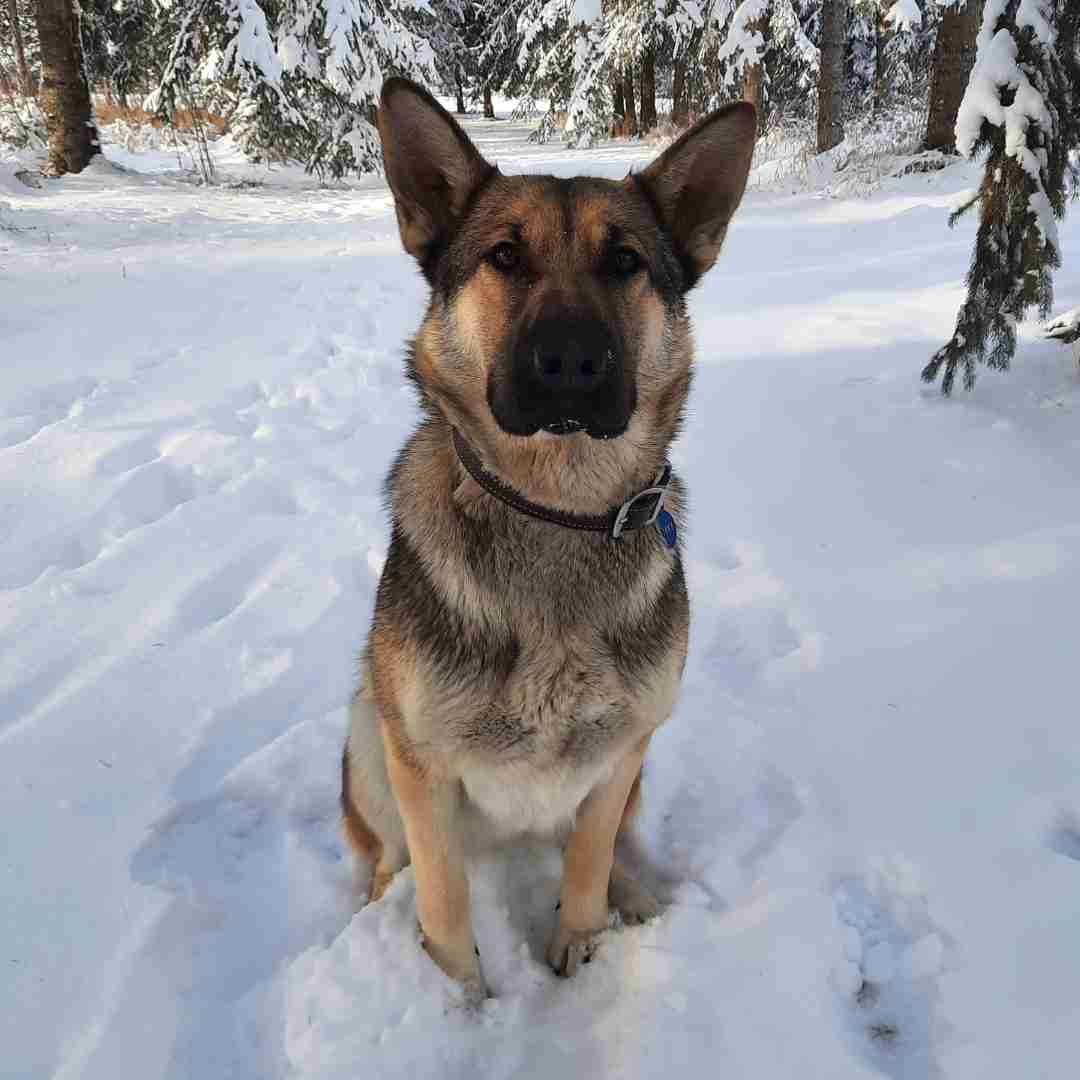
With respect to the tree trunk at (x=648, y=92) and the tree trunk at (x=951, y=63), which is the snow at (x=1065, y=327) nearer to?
the tree trunk at (x=951, y=63)

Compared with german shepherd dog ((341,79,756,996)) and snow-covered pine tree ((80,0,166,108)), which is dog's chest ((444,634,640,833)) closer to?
german shepherd dog ((341,79,756,996))

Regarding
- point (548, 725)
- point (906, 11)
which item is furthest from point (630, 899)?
point (906, 11)

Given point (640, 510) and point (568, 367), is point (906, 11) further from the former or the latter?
point (568, 367)

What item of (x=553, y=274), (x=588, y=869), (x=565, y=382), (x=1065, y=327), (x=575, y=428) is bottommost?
(x=588, y=869)

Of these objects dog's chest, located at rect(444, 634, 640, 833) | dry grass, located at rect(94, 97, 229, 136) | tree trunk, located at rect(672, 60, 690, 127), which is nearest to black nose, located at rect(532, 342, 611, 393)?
dog's chest, located at rect(444, 634, 640, 833)

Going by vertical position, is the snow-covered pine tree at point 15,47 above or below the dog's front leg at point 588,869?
above

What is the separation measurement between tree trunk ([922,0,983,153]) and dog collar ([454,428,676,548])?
10568mm

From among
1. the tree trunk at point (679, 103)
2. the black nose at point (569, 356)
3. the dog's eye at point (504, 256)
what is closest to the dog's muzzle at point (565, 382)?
the black nose at point (569, 356)

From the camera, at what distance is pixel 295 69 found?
1327cm

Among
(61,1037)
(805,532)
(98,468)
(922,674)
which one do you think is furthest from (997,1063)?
(98,468)

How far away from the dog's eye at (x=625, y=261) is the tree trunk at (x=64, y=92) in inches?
538

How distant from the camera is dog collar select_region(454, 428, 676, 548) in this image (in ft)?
5.71

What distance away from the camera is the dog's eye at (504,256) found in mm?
1806

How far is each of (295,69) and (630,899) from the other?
15.1m
